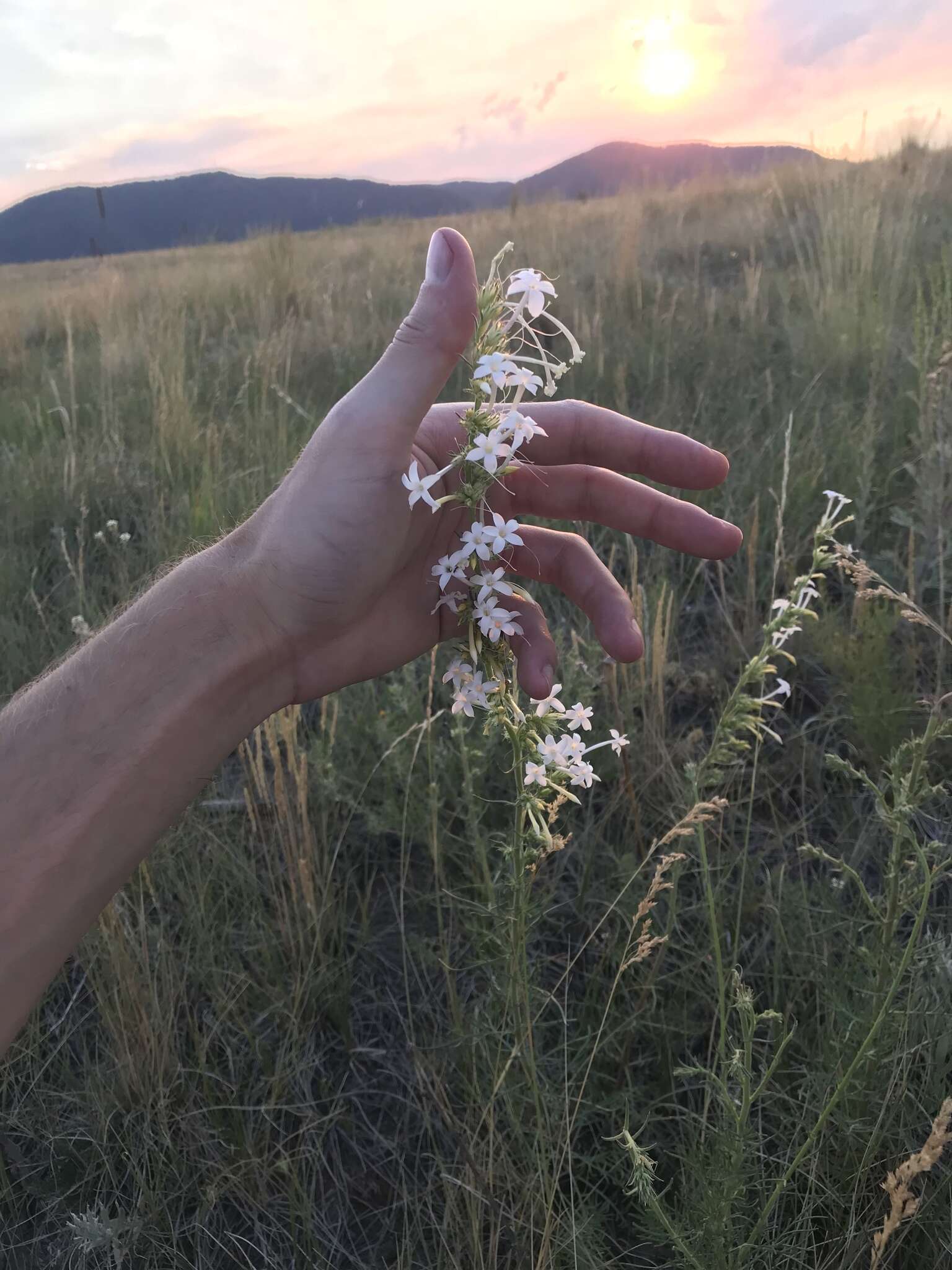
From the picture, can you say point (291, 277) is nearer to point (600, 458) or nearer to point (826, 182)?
point (826, 182)

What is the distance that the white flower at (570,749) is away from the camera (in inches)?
46.8

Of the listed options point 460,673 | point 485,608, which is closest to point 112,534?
point 460,673

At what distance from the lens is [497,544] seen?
→ 106cm

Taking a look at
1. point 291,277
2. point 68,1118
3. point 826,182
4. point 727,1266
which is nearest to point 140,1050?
point 68,1118

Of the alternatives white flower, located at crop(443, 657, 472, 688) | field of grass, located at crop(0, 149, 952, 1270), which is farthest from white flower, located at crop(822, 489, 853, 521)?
white flower, located at crop(443, 657, 472, 688)

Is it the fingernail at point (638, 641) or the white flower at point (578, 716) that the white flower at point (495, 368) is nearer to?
the white flower at point (578, 716)

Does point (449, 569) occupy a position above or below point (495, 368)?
below

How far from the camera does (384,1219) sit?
1.55 meters

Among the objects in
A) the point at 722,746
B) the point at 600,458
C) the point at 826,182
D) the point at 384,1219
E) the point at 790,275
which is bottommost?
the point at 384,1219

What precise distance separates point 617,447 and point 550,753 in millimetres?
991

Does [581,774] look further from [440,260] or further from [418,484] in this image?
[440,260]

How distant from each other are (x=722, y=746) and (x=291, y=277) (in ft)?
25.9

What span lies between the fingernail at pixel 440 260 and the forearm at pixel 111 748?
0.72m

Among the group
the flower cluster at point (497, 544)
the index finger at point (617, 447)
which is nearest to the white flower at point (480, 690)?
the flower cluster at point (497, 544)
